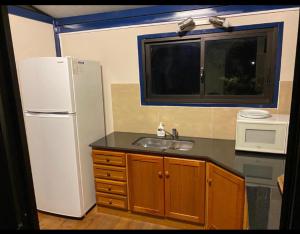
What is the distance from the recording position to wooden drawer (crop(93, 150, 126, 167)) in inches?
80.4

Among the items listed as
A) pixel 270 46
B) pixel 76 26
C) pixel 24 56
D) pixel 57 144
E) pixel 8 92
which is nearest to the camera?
pixel 8 92

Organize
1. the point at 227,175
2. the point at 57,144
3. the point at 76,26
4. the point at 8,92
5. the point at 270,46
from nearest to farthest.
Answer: the point at 8,92 → the point at 227,175 → the point at 270,46 → the point at 57,144 → the point at 76,26

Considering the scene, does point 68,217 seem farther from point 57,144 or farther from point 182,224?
point 182,224

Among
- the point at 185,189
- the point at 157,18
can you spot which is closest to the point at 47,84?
the point at 157,18

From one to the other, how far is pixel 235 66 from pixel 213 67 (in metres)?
0.20

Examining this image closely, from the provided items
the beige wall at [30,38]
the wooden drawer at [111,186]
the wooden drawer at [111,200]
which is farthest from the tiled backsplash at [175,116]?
the beige wall at [30,38]

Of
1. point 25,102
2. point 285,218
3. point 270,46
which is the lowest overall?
point 285,218

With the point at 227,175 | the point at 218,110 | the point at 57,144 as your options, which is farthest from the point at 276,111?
the point at 57,144

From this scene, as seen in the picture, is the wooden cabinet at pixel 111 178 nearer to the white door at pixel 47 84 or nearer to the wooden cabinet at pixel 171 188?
the wooden cabinet at pixel 171 188

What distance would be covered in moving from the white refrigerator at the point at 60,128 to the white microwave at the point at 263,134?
143 cm

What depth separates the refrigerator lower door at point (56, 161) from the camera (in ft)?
6.67

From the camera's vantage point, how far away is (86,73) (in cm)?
218

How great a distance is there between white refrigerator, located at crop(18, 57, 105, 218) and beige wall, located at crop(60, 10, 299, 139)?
0.28 meters

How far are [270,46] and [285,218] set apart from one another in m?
1.77
